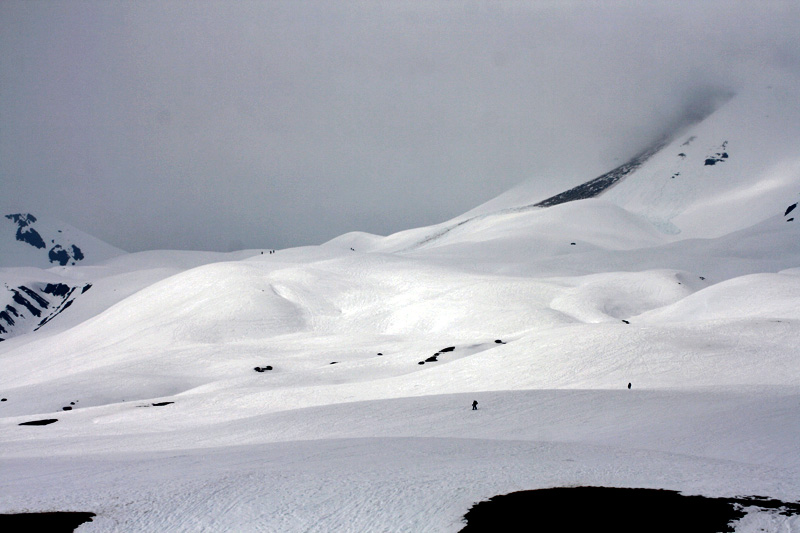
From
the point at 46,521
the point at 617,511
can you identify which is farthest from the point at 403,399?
the point at 46,521

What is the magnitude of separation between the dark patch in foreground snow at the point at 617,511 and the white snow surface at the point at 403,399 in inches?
21.8

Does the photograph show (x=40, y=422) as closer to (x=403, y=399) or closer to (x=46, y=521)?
(x=403, y=399)

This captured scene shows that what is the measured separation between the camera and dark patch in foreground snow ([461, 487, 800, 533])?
1369 cm

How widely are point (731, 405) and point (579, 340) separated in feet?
60.5

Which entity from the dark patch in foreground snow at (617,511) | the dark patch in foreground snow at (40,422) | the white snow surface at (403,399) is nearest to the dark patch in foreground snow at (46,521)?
the white snow surface at (403,399)

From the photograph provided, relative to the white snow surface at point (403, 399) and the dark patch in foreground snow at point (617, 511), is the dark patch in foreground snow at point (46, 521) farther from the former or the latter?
the dark patch in foreground snow at point (617, 511)

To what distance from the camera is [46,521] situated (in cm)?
1479

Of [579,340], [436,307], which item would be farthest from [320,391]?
[436,307]

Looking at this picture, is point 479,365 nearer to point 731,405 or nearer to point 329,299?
point 731,405

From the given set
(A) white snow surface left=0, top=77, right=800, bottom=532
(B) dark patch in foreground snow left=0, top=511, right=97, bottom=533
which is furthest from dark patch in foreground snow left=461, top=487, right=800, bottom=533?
(B) dark patch in foreground snow left=0, top=511, right=97, bottom=533

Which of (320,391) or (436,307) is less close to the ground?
(436,307)

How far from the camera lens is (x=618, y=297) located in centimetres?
8700

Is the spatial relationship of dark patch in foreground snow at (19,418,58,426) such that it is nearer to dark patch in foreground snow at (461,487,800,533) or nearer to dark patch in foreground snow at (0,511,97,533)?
dark patch in foreground snow at (0,511,97,533)

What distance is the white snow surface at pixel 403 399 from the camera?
53.3 feet
